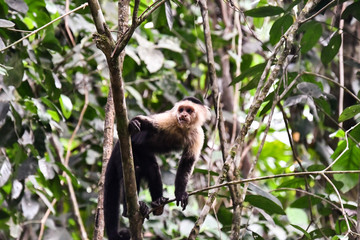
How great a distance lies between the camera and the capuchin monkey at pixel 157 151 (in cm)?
339

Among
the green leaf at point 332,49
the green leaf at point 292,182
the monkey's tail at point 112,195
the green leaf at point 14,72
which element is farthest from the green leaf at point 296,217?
the green leaf at point 14,72

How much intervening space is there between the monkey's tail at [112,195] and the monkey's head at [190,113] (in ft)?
1.68

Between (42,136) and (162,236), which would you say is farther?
(162,236)

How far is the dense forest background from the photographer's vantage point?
2.80 metres

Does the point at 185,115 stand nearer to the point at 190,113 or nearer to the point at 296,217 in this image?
the point at 190,113

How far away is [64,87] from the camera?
4332 mm

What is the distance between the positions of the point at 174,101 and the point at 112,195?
5.04 feet

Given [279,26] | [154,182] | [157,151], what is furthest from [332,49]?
[154,182]

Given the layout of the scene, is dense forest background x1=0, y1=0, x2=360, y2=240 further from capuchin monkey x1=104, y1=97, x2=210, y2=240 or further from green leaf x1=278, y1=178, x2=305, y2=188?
capuchin monkey x1=104, y1=97, x2=210, y2=240

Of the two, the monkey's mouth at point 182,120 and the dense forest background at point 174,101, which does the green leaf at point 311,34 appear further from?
the monkey's mouth at point 182,120

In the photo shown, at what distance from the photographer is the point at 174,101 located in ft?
15.7

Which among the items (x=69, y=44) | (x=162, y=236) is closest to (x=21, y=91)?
(x=69, y=44)

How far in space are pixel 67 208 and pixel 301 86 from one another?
3396 millimetres

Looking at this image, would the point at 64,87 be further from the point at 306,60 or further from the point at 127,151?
the point at 306,60
